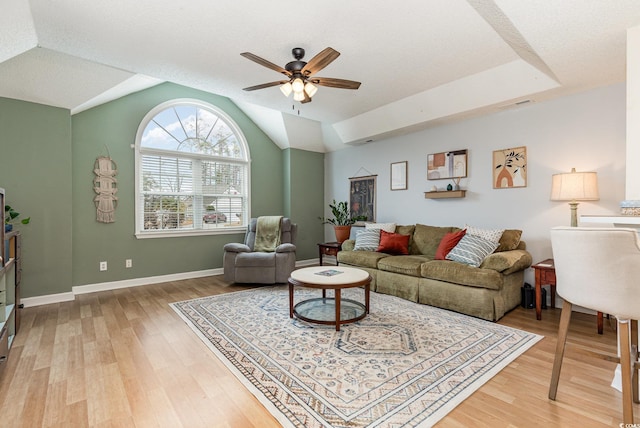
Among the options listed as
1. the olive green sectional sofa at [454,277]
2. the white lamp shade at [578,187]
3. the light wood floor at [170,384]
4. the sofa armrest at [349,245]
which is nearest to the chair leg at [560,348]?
the light wood floor at [170,384]

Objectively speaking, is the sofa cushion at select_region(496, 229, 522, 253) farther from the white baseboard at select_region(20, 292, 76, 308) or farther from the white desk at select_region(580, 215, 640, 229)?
the white baseboard at select_region(20, 292, 76, 308)

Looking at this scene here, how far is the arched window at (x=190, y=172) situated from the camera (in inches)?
189

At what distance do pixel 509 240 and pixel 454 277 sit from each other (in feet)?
3.13

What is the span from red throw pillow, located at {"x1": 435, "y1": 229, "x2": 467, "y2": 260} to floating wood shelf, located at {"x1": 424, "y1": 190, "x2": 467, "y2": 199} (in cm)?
66

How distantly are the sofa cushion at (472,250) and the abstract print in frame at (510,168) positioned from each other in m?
0.87

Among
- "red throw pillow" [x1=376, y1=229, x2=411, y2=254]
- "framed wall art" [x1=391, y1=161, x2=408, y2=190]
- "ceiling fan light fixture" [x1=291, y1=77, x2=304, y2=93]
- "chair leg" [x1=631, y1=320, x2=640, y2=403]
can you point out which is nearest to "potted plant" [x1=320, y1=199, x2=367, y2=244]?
"framed wall art" [x1=391, y1=161, x2=408, y2=190]

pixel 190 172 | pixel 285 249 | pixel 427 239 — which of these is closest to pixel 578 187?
pixel 427 239

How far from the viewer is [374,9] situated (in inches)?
92.7

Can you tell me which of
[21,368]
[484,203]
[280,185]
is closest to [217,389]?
[21,368]

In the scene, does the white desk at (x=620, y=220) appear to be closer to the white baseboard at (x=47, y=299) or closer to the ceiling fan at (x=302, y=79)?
the ceiling fan at (x=302, y=79)

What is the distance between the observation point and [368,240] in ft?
15.1

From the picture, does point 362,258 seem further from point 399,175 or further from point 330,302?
point 399,175

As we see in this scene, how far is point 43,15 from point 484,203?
4863 mm

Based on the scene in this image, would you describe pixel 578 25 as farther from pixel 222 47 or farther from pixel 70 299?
pixel 70 299
